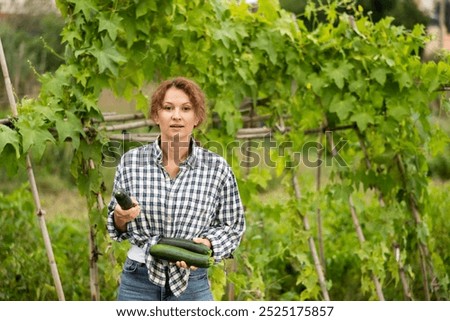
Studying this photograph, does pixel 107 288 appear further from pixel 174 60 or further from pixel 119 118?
pixel 174 60

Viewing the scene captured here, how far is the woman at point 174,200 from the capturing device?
2449mm

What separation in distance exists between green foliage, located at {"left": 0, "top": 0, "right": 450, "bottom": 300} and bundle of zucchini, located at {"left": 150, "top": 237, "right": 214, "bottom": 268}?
1.00 meters

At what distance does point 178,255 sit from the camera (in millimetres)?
2352

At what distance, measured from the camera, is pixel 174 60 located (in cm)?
384

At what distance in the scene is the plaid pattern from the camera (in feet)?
8.03

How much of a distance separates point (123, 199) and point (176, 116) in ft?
0.99

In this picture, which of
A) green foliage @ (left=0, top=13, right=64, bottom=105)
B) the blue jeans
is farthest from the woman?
green foliage @ (left=0, top=13, right=64, bottom=105)

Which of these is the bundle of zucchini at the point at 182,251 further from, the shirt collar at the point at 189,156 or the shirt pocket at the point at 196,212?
the shirt collar at the point at 189,156

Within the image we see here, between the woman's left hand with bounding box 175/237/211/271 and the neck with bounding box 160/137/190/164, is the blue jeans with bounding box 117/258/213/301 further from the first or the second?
the neck with bounding box 160/137/190/164

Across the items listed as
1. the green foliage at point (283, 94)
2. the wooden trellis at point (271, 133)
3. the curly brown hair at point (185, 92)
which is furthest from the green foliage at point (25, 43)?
the curly brown hair at point (185, 92)

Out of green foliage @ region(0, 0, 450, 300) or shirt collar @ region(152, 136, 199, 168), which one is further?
green foliage @ region(0, 0, 450, 300)

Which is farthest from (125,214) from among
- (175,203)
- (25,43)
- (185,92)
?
(25,43)

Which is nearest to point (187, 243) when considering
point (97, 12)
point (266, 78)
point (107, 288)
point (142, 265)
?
point (142, 265)
